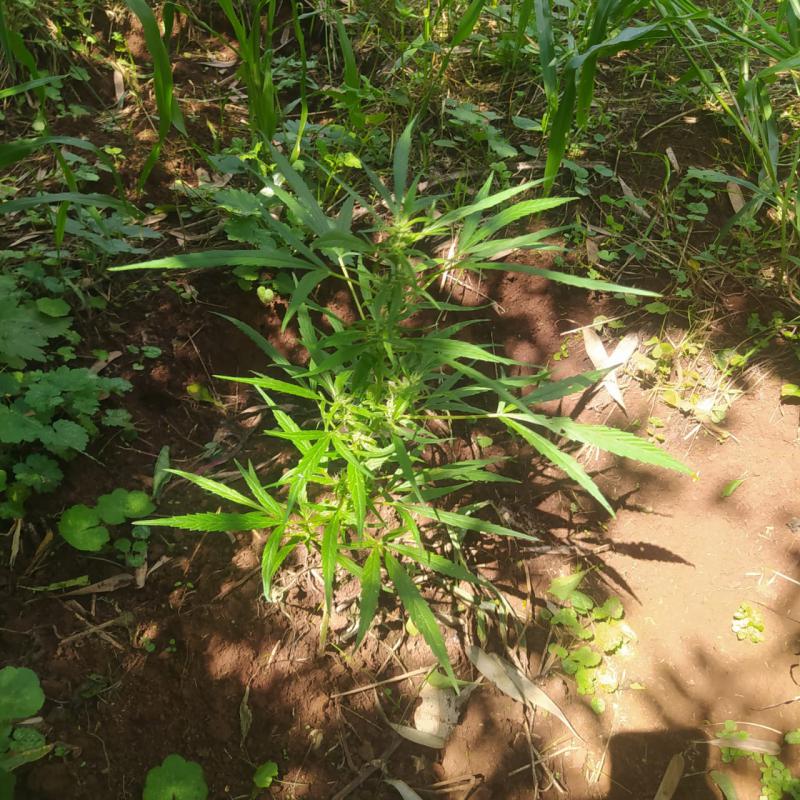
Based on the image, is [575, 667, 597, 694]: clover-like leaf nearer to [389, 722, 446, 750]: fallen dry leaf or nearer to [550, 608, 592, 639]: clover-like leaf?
[550, 608, 592, 639]: clover-like leaf

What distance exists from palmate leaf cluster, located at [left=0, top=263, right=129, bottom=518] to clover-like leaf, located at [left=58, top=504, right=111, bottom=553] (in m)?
0.12

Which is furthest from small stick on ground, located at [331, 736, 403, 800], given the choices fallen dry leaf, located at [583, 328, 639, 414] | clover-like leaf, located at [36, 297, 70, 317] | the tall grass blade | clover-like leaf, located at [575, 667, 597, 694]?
the tall grass blade

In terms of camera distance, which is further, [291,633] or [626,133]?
[626,133]

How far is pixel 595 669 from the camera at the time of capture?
1763 mm

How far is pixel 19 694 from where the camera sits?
1.39m

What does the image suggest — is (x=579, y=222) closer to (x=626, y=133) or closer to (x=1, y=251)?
(x=626, y=133)

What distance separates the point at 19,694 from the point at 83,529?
0.44 m

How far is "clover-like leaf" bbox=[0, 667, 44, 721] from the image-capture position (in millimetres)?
1374

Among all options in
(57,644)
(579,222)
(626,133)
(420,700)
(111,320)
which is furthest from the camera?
(626,133)

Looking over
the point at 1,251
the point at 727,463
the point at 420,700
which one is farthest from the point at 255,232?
the point at 727,463

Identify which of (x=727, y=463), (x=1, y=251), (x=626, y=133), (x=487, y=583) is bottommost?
(x=487, y=583)

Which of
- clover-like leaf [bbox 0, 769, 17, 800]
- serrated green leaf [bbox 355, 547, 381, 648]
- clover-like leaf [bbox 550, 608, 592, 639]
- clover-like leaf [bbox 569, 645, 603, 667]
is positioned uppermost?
serrated green leaf [bbox 355, 547, 381, 648]

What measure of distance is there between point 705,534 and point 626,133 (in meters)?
1.78

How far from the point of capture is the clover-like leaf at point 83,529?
5.54 feet
